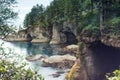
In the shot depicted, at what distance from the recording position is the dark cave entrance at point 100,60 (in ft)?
110

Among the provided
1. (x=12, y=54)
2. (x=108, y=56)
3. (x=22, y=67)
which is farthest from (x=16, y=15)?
(x=108, y=56)

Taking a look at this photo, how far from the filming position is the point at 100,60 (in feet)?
115

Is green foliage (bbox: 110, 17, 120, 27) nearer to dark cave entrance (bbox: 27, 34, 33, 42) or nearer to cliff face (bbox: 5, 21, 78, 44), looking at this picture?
cliff face (bbox: 5, 21, 78, 44)

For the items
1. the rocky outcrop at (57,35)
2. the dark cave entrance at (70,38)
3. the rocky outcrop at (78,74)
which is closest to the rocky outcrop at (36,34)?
the rocky outcrop at (57,35)

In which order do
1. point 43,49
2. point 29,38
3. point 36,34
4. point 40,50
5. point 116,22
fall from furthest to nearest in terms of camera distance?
point 29,38 < point 36,34 < point 43,49 < point 40,50 < point 116,22

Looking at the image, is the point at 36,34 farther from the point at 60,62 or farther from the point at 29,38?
the point at 60,62

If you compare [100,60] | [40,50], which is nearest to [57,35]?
[40,50]

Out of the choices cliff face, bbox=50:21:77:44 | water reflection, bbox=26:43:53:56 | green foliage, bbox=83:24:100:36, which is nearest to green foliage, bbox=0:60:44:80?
green foliage, bbox=83:24:100:36

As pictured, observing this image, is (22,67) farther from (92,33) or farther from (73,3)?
(73,3)

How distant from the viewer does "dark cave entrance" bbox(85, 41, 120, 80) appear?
33.5 m

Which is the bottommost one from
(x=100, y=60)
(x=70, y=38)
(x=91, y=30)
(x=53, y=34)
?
(x=100, y=60)

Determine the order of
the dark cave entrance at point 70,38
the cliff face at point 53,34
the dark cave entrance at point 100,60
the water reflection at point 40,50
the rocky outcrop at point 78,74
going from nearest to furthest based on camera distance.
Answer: the rocky outcrop at point 78,74, the dark cave entrance at point 100,60, the water reflection at point 40,50, the cliff face at point 53,34, the dark cave entrance at point 70,38

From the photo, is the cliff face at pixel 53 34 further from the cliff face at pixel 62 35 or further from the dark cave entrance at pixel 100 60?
the dark cave entrance at pixel 100 60

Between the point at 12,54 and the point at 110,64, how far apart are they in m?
26.1
